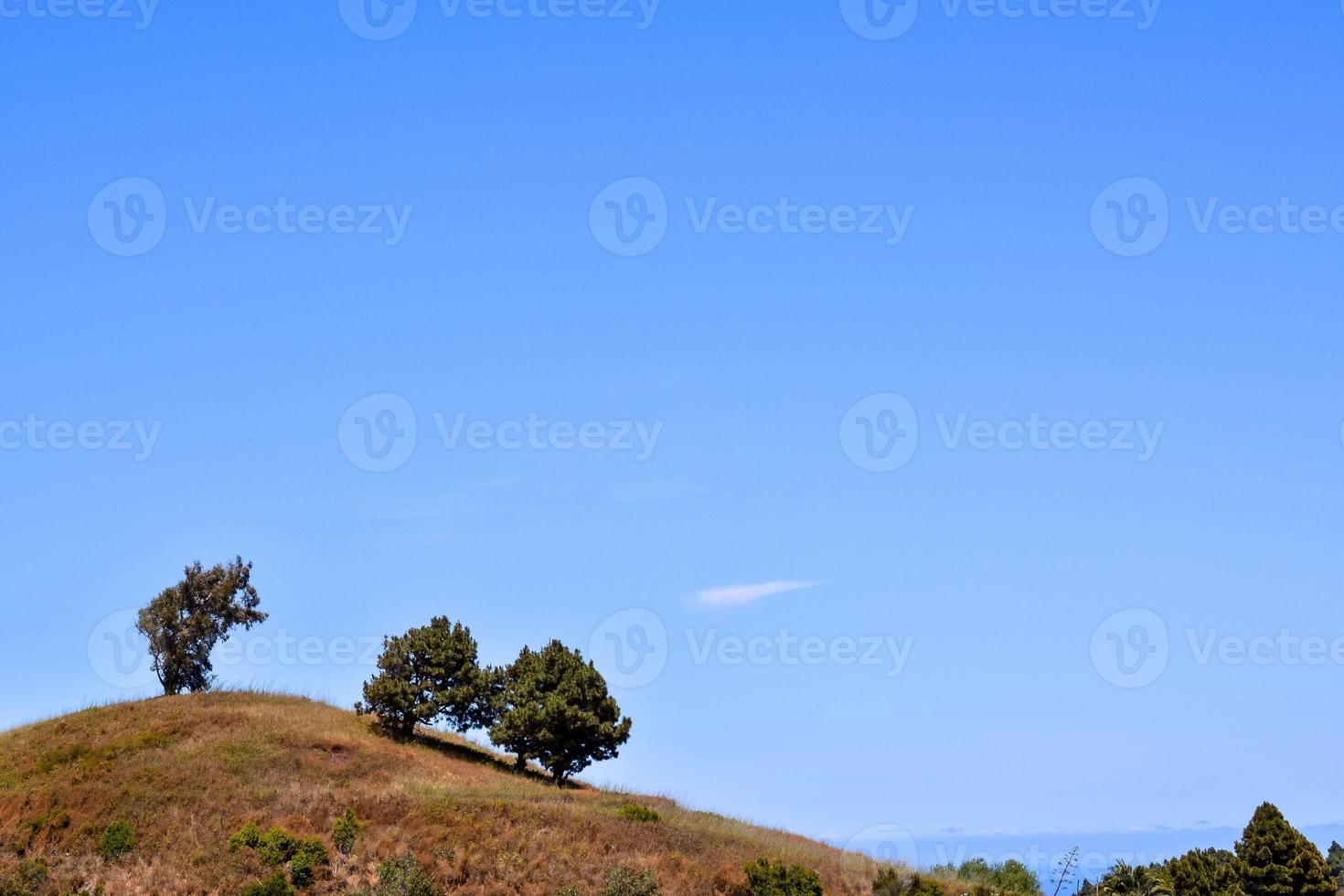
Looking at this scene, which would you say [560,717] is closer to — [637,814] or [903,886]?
[637,814]

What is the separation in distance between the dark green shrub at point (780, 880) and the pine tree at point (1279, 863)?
27411 millimetres

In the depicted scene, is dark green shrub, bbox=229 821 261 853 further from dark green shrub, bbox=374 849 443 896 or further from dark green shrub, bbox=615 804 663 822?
dark green shrub, bbox=615 804 663 822

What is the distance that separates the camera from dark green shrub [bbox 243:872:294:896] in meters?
50.0

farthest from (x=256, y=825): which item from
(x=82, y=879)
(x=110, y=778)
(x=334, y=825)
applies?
(x=110, y=778)

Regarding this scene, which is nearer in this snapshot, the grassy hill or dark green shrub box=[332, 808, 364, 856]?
the grassy hill

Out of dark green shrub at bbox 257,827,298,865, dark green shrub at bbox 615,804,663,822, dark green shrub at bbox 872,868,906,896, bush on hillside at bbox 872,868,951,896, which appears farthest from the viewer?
dark green shrub at bbox 615,804,663,822

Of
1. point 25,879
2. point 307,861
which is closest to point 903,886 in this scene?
point 307,861

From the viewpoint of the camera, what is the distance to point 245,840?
53062mm

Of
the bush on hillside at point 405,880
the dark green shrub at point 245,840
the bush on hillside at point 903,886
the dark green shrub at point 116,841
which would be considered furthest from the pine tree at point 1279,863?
the dark green shrub at point 116,841

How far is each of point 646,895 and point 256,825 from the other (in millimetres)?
16136

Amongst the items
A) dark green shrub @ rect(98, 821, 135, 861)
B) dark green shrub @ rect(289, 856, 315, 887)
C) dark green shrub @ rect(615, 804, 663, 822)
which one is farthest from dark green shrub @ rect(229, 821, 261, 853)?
dark green shrub @ rect(615, 804, 663, 822)

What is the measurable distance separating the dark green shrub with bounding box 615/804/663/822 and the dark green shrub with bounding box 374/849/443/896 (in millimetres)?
11199

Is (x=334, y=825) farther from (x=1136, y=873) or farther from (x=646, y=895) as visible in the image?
(x=1136, y=873)

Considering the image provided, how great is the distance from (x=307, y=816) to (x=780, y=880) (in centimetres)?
1972
